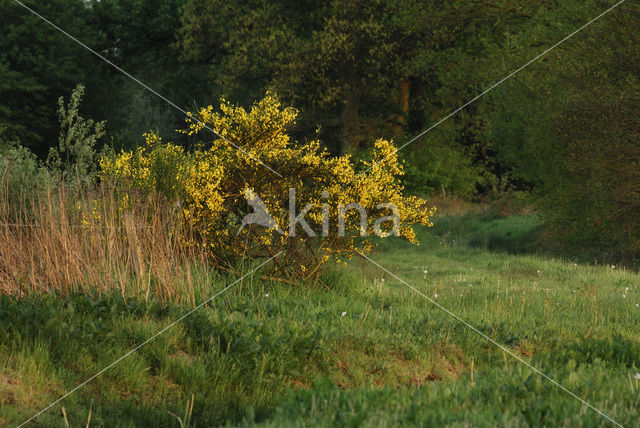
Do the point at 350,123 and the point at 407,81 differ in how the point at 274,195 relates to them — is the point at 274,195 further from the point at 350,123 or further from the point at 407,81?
the point at 407,81

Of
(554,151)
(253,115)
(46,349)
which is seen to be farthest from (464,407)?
(554,151)

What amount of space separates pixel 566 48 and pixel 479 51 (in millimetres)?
8405

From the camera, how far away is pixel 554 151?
54.9 feet

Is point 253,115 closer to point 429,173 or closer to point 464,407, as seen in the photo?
point 464,407

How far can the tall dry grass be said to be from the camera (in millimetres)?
6840

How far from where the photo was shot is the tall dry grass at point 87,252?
22.4 feet

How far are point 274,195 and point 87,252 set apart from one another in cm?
271

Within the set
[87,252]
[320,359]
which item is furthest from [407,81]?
[320,359]

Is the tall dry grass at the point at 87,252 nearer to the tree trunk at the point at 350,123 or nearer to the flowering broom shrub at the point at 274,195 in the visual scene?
the flowering broom shrub at the point at 274,195

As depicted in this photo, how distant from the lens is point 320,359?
6027 mm

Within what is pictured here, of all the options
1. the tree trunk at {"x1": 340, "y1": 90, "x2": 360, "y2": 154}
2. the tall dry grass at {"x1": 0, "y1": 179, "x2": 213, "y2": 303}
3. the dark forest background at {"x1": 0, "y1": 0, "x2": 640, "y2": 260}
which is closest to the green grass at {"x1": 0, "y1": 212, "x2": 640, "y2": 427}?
the tall dry grass at {"x1": 0, "y1": 179, "x2": 213, "y2": 303}

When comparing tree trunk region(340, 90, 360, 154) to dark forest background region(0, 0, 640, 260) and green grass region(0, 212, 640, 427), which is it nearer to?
dark forest background region(0, 0, 640, 260)

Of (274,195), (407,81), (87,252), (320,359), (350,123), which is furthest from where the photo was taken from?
(407,81)

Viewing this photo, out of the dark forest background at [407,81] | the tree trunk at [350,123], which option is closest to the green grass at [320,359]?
the dark forest background at [407,81]
